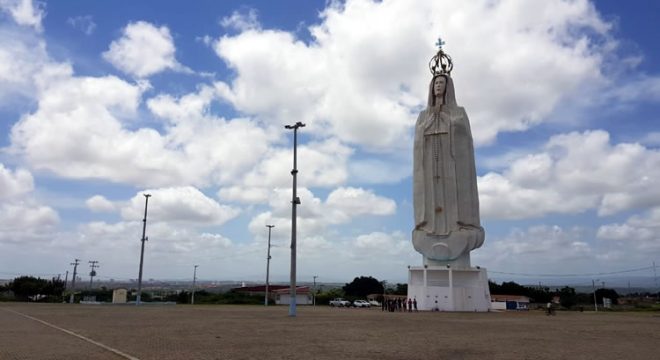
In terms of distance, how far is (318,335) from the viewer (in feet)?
56.7

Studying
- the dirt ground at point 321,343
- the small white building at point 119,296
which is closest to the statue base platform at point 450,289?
the dirt ground at point 321,343

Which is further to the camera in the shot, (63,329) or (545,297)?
(545,297)

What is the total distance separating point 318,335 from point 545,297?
66.1 m

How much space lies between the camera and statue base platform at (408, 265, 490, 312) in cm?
3853

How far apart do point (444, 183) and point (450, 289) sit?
8614mm

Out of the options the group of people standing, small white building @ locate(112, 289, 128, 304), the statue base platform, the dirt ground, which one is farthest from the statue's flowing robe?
small white building @ locate(112, 289, 128, 304)

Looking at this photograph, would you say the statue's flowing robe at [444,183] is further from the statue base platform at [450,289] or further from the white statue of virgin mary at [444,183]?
the statue base platform at [450,289]

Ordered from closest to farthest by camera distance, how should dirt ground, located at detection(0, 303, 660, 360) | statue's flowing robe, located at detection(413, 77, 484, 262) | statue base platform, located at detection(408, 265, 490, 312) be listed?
dirt ground, located at detection(0, 303, 660, 360), statue base platform, located at detection(408, 265, 490, 312), statue's flowing robe, located at detection(413, 77, 484, 262)

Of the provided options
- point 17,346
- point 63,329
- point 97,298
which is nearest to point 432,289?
point 63,329

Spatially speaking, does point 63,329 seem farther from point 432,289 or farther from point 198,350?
point 432,289

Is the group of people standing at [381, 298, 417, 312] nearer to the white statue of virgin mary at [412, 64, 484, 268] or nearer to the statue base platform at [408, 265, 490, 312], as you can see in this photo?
the statue base platform at [408, 265, 490, 312]

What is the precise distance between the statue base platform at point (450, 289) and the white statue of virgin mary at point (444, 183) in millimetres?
1371

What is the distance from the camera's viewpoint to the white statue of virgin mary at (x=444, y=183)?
41.1 metres

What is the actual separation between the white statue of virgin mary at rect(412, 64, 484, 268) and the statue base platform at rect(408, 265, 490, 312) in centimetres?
137
